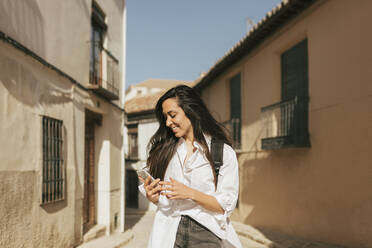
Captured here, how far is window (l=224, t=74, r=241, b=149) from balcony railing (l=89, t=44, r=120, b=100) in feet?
13.4

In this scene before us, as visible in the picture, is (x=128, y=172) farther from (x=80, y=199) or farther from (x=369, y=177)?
(x=369, y=177)

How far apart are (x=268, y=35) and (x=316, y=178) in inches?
160

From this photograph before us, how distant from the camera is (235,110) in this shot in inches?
465

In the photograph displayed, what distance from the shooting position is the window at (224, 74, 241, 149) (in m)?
11.1

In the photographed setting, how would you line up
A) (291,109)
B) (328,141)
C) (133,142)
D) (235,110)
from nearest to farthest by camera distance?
(328,141) → (291,109) → (235,110) → (133,142)

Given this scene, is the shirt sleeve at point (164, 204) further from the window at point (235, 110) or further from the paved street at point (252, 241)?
the window at point (235, 110)

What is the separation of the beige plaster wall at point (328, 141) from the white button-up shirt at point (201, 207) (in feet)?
15.1

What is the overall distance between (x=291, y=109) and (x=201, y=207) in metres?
6.06

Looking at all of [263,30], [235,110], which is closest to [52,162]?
[263,30]

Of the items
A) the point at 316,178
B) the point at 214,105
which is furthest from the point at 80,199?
the point at 214,105

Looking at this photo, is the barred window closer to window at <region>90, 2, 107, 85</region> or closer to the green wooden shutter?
window at <region>90, 2, 107, 85</region>

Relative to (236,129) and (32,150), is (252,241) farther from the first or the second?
(32,150)

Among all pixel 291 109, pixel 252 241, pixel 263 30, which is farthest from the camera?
pixel 263 30

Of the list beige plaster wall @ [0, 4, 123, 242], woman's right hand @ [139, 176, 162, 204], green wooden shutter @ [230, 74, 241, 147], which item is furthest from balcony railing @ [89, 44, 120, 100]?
woman's right hand @ [139, 176, 162, 204]
